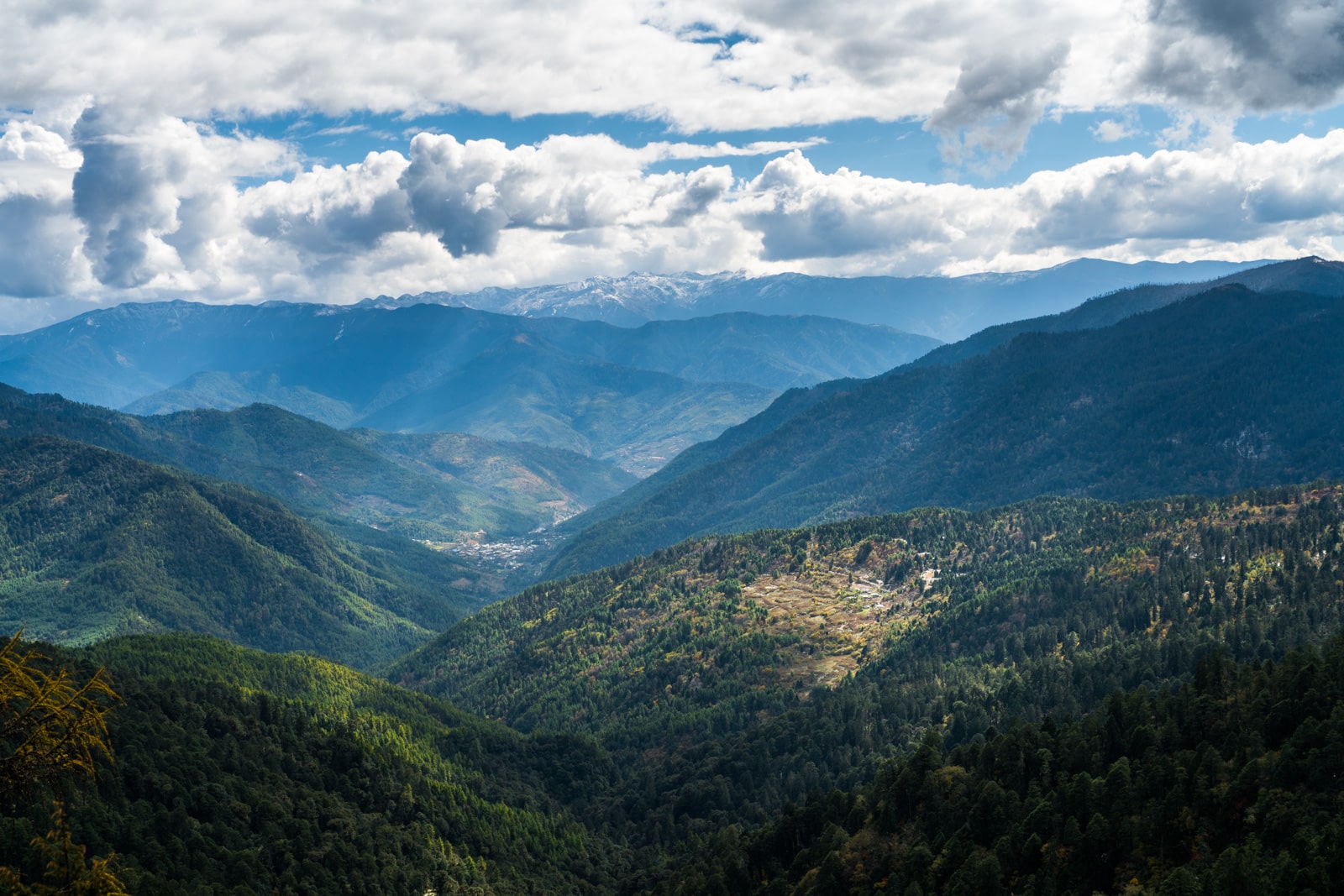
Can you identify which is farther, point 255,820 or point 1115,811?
point 255,820

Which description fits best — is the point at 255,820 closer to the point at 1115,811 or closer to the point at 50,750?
the point at 1115,811

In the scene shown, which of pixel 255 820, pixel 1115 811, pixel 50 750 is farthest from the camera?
pixel 255 820

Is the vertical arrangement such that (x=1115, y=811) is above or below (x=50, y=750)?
below

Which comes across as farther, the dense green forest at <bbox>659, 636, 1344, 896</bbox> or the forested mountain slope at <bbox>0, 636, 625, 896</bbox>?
the forested mountain slope at <bbox>0, 636, 625, 896</bbox>

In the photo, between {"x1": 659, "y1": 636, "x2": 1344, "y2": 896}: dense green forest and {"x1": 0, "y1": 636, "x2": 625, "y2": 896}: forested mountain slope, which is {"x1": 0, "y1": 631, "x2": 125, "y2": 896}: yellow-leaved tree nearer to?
{"x1": 0, "y1": 636, "x2": 625, "y2": 896}: forested mountain slope

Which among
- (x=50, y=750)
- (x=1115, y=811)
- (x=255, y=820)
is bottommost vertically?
(x=255, y=820)

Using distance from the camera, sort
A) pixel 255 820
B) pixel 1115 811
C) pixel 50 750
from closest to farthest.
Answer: pixel 50 750 < pixel 1115 811 < pixel 255 820

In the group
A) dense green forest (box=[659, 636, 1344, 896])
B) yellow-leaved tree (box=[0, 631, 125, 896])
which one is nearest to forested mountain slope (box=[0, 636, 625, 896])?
dense green forest (box=[659, 636, 1344, 896])

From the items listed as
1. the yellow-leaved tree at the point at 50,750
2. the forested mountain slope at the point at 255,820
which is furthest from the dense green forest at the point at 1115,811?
the yellow-leaved tree at the point at 50,750

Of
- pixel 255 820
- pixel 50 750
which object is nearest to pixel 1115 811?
pixel 50 750
